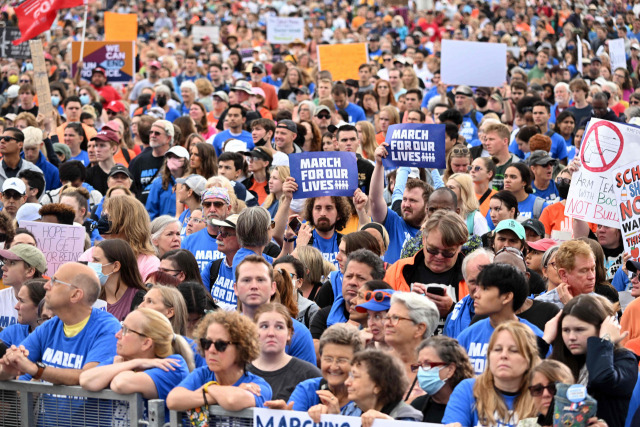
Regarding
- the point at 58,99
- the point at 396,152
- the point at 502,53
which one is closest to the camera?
the point at 396,152

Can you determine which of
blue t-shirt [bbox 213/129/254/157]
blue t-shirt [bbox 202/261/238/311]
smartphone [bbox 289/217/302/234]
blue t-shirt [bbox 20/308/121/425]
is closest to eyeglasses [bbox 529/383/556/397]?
blue t-shirt [bbox 20/308/121/425]

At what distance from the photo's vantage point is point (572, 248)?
22.8ft

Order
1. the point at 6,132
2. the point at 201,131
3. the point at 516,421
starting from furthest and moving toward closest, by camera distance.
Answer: the point at 201,131 < the point at 6,132 < the point at 516,421

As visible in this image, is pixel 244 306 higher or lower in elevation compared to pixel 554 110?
lower

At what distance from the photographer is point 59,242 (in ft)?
29.7

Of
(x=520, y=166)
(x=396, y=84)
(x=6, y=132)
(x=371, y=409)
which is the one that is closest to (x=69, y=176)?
(x=6, y=132)

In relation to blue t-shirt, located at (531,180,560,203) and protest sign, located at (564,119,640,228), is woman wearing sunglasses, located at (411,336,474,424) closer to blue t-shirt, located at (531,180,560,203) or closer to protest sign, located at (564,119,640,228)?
protest sign, located at (564,119,640,228)

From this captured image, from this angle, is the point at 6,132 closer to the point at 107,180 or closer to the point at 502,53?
the point at 107,180

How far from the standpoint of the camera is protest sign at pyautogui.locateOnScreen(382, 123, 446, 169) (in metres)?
10.0

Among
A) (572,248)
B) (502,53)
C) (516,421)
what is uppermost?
(502,53)

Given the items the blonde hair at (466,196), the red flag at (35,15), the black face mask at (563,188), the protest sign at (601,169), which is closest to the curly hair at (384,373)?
the protest sign at (601,169)

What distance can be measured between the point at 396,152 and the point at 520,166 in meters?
1.16

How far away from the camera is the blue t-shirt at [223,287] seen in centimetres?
793

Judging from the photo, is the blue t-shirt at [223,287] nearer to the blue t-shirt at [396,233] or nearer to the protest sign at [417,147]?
the blue t-shirt at [396,233]
